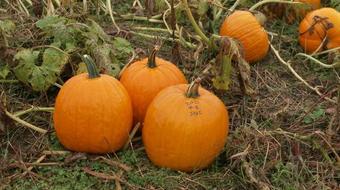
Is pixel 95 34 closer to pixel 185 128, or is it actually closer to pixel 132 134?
pixel 132 134

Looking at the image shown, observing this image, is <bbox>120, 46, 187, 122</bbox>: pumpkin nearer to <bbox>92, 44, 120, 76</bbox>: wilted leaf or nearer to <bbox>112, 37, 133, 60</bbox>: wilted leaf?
<bbox>92, 44, 120, 76</bbox>: wilted leaf

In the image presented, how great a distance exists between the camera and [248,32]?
438cm

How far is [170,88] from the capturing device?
3.24 m

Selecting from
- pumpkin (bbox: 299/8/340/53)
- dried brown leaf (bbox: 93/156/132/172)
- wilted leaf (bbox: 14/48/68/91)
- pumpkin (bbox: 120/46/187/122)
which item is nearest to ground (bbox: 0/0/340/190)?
dried brown leaf (bbox: 93/156/132/172)

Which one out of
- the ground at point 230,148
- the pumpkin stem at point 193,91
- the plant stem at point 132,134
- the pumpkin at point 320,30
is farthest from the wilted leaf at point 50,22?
the pumpkin at point 320,30

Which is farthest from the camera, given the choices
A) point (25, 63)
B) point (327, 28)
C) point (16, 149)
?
point (327, 28)

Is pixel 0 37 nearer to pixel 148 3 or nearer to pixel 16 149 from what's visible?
pixel 16 149

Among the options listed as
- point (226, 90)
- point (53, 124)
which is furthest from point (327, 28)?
point (53, 124)

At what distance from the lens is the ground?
3.15 meters

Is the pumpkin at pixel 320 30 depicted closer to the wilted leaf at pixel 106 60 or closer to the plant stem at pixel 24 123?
the wilted leaf at pixel 106 60

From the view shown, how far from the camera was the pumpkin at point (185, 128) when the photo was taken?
3102 mm

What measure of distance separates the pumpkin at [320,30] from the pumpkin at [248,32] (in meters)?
0.44

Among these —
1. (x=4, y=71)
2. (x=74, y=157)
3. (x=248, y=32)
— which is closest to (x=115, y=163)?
(x=74, y=157)

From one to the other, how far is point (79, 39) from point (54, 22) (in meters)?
0.22
